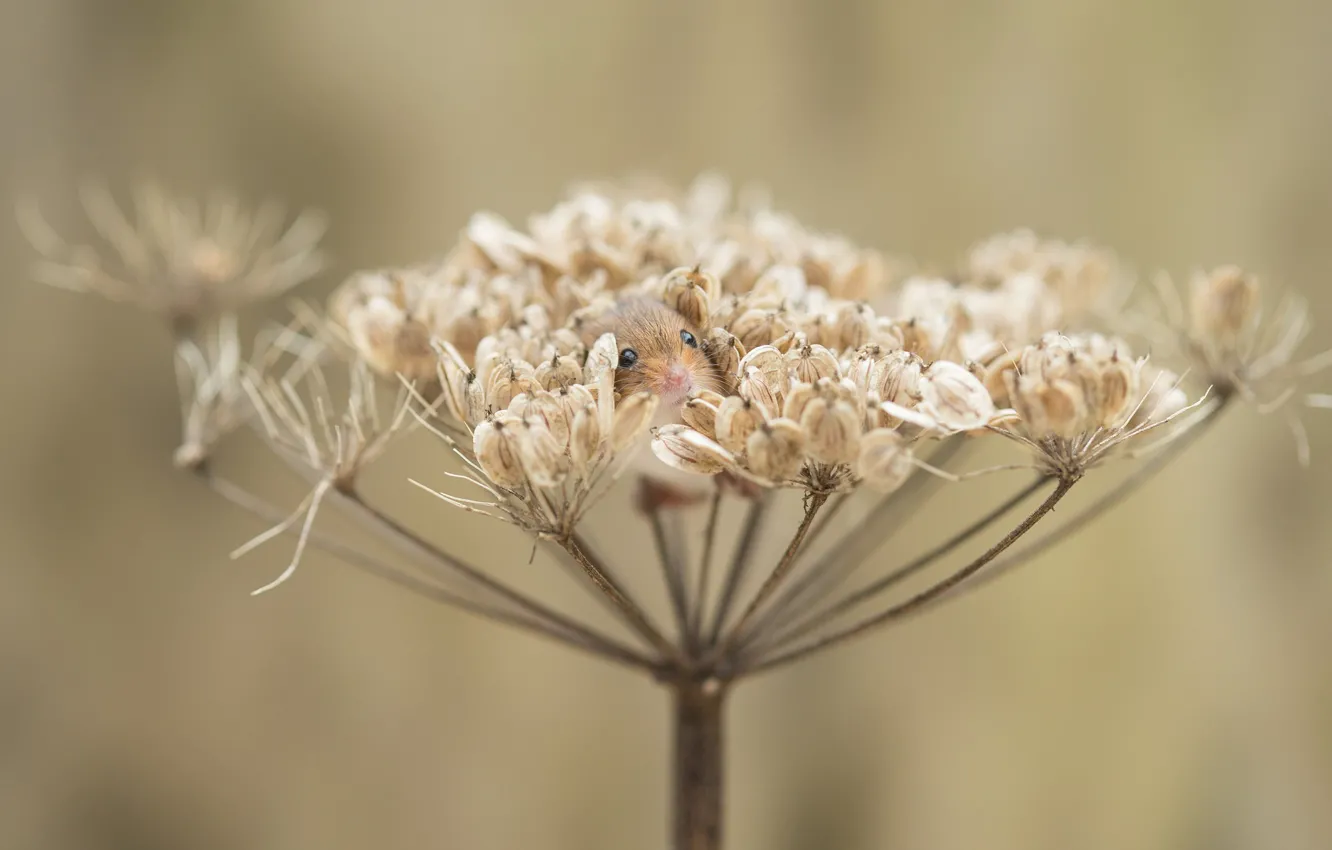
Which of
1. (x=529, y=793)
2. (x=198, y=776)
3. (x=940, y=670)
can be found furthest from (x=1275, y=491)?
(x=198, y=776)

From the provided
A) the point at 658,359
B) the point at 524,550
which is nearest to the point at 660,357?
the point at 658,359

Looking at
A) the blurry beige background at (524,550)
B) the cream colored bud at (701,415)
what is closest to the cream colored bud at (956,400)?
the cream colored bud at (701,415)

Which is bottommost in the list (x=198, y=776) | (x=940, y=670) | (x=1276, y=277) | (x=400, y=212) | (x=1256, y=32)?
(x=198, y=776)

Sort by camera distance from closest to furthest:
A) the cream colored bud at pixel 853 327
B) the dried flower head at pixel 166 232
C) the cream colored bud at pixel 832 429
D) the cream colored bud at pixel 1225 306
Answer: the cream colored bud at pixel 832 429, the cream colored bud at pixel 853 327, the cream colored bud at pixel 1225 306, the dried flower head at pixel 166 232

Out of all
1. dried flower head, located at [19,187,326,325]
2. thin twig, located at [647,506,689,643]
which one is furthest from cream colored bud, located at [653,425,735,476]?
dried flower head, located at [19,187,326,325]

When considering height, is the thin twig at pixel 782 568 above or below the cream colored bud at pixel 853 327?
below

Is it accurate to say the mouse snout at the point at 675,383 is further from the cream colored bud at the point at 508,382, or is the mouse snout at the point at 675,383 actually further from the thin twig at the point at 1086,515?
the thin twig at the point at 1086,515

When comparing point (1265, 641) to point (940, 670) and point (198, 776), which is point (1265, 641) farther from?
point (198, 776)
